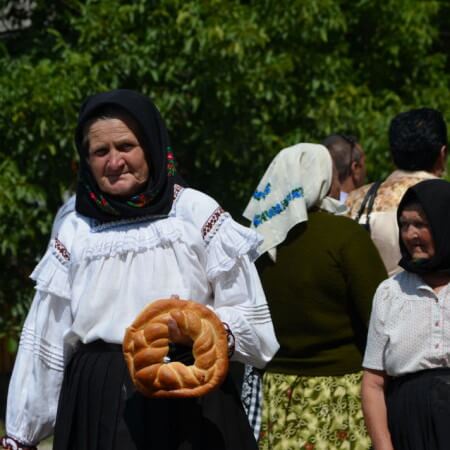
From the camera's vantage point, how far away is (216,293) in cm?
406

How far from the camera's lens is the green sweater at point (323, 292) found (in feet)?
16.8

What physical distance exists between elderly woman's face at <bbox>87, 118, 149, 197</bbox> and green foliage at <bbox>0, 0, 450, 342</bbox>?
12.4ft

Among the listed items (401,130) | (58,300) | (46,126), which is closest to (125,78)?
(46,126)

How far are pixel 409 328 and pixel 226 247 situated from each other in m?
0.68

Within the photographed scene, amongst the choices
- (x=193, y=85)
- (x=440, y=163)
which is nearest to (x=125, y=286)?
(x=440, y=163)

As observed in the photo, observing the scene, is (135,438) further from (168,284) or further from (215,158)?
Result: (215,158)

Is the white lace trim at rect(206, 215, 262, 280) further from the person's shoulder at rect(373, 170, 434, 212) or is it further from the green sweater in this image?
the person's shoulder at rect(373, 170, 434, 212)

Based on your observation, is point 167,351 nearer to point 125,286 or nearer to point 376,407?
point 125,286

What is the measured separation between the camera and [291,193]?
5.29 metres

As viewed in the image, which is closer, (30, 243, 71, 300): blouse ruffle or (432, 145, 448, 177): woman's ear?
(30, 243, 71, 300): blouse ruffle

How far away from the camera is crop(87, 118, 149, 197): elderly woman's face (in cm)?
407

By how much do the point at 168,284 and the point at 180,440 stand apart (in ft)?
1.55

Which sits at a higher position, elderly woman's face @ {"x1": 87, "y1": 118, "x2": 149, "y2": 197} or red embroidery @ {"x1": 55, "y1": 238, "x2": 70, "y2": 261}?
elderly woman's face @ {"x1": 87, "y1": 118, "x2": 149, "y2": 197}

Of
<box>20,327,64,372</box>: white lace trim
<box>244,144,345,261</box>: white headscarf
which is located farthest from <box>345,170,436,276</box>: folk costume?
<box>20,327,64,372</box>: white lace trim
